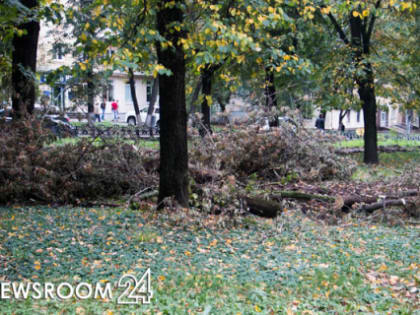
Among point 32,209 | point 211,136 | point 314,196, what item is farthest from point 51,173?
point 314,196

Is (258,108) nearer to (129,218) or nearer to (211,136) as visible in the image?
(211,136)

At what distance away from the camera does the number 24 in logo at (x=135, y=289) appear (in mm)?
4648

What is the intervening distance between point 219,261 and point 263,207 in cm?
261

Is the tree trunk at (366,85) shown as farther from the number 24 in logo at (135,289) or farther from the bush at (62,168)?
the number 24 in logo at (135,289)

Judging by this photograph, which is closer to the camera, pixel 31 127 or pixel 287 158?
pixel 31 127

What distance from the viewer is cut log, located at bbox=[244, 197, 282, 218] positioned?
8.34 m

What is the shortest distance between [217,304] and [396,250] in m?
3.14

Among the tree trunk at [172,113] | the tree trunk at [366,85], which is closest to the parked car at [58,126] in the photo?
the tree trunk at [172,113]

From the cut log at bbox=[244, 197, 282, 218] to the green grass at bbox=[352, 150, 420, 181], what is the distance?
15.5ft

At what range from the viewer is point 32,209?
874cm

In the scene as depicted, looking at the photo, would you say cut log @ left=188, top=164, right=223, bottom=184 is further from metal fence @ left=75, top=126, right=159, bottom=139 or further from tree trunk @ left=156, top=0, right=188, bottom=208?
metal fence @ left=75, top=126, right=159, bottom=139

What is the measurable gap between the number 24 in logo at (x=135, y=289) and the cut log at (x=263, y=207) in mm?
3386

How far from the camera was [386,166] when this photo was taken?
16547 mm

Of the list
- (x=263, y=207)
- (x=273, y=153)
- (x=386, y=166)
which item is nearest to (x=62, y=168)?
(x=263, y=207)
